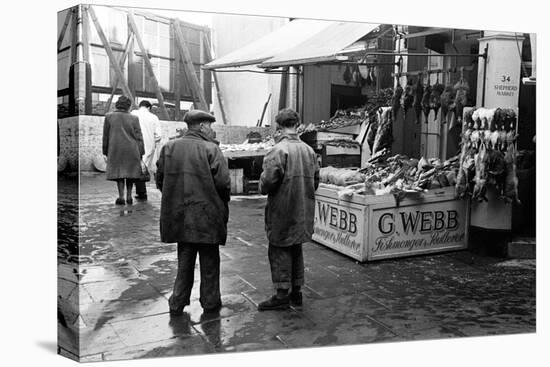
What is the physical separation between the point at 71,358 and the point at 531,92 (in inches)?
191

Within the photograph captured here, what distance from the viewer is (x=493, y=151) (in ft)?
21.9

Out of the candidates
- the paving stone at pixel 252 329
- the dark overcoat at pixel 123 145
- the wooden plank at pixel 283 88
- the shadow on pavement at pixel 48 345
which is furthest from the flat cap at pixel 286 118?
the shadow on pavement at pixel 48 345

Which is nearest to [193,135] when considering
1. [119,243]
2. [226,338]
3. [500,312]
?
[119,243]

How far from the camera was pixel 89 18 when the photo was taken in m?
5.23

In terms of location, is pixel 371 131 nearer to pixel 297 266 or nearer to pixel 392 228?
pixel 392 228

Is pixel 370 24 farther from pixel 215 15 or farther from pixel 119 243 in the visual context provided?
pixel 119 243

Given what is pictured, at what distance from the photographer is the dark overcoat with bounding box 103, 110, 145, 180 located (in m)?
5.43

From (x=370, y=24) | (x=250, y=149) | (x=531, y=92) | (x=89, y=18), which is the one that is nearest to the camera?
(x=89, y=18)

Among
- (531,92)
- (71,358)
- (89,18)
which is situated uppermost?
(89,18)

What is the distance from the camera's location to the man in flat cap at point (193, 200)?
17.3 feet

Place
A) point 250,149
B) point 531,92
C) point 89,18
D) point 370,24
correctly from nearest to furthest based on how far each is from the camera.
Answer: point 89,18 → point 250,149 → point 370,24 → point 531,92

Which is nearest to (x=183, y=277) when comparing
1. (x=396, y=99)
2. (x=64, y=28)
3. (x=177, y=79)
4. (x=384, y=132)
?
(x=177, y=79)

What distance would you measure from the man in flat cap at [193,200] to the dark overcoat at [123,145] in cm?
32

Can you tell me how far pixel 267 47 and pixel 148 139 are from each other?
4.46 ft
